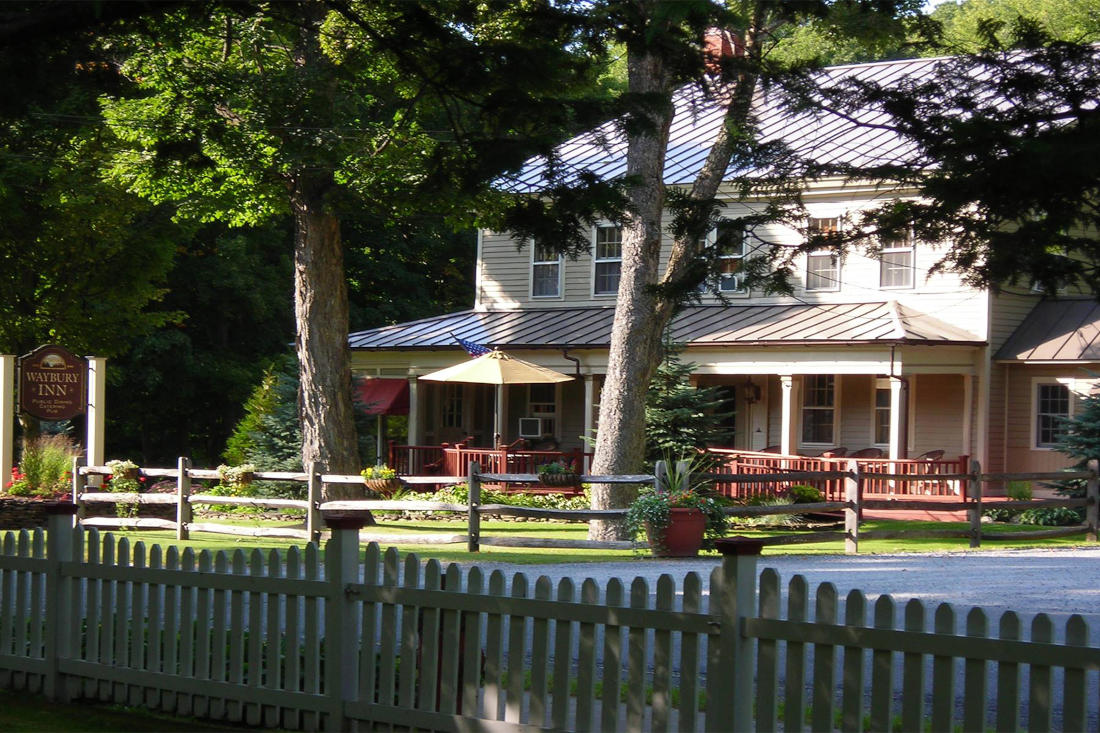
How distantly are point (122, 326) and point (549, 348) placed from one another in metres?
9.60

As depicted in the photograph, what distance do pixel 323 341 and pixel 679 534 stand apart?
30.2ft

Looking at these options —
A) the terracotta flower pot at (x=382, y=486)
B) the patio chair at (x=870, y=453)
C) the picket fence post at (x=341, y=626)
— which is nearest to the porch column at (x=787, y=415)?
the patio chair at (x=870, y=453)

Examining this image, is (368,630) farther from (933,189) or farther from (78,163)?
(78,163)

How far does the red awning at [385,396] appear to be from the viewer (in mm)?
31422

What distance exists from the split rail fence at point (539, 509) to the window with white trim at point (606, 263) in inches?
469

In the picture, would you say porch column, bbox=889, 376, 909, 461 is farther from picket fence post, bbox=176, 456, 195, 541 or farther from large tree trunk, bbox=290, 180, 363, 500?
picket fence post, bbox=176, 456, 195, 541

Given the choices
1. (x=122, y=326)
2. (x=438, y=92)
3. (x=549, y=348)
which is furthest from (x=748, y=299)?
(x=438, y=92)

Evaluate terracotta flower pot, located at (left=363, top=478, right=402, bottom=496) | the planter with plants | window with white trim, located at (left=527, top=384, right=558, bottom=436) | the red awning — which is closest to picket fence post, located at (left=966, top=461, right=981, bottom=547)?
the planter with plants

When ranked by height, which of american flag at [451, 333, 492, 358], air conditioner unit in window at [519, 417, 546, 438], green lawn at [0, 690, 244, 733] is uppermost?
american flag at [451, 333, 492, 358]

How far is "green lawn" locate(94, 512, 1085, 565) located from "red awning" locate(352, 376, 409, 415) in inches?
303

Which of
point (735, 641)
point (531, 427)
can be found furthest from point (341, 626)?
point (531, 427)

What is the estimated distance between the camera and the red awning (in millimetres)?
31422

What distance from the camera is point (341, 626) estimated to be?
674cm

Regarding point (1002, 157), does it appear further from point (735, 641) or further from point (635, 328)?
point (635, 328)
